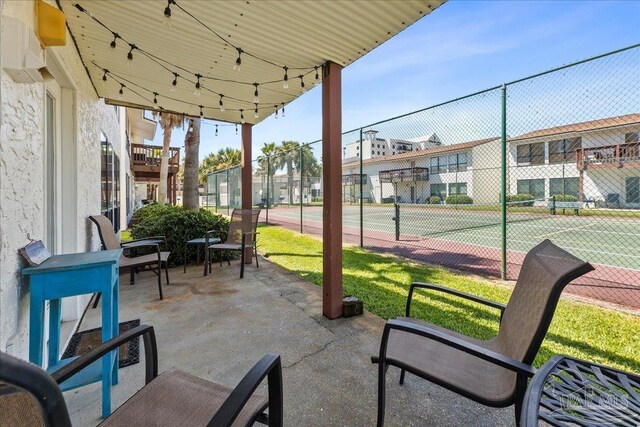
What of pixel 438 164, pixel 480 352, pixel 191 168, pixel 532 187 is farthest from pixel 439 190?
pixel 480 352

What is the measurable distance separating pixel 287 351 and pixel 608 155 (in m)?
7.33

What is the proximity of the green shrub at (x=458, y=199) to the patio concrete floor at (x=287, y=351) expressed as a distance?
19.3 ft

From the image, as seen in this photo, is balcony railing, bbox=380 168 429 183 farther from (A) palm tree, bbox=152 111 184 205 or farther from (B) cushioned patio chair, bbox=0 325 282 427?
(A) palm tree, bbox=152 111 184 205

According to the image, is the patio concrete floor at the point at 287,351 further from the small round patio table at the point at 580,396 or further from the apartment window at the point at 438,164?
the apartment window at the point at 438,164

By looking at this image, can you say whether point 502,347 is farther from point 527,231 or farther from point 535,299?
point 527,231

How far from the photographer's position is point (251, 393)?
0.95m

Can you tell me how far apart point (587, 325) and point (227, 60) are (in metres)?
4.55

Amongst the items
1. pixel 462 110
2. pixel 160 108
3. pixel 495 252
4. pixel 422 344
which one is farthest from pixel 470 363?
pixel 495 252

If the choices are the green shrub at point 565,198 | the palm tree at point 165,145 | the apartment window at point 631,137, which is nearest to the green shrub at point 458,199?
the green shrub at point 565,198

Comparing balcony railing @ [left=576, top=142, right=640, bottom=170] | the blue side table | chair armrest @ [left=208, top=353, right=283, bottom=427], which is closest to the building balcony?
the blue side table

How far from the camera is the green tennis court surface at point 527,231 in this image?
666 cm

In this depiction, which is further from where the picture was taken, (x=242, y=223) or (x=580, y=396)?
(x=242, y=223)

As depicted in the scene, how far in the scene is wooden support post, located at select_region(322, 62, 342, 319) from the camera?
9.93ft

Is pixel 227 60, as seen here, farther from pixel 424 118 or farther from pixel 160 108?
pixel 424 118
